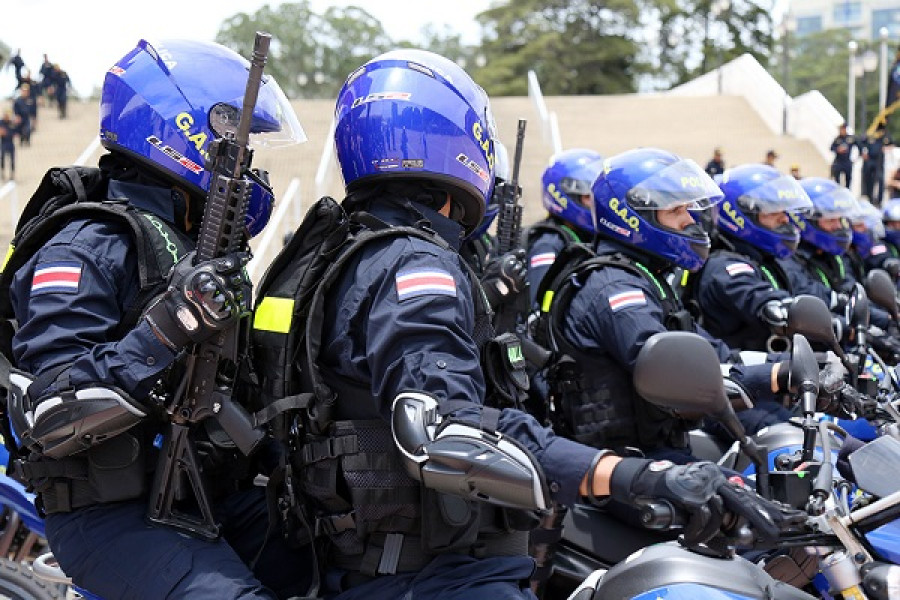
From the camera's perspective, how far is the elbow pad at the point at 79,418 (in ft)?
8.83

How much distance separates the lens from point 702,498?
222 centimetres

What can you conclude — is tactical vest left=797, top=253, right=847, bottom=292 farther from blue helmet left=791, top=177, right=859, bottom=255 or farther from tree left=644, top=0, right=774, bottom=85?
tree left=644, top=0, right=774, bottom=85

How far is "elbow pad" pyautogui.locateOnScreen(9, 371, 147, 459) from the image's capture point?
269 cm

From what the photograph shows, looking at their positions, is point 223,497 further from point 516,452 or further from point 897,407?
point 897,407

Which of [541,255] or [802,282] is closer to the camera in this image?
[802,282]

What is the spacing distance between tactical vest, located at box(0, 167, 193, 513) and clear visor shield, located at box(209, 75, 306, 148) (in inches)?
14.8

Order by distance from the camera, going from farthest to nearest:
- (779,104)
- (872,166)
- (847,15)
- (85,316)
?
(847,15)
(779,104)
(872,166)
(85,316)

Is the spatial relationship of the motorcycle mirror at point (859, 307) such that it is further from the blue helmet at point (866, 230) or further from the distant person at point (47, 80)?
the distant person at point (47, 80)

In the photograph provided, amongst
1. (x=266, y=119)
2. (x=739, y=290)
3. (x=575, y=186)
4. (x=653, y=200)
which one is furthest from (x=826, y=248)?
(x=266, y=119)

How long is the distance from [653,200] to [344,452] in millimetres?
2730

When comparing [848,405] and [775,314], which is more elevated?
[848,405]

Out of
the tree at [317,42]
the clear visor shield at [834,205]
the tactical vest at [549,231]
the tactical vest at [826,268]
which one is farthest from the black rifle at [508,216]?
the tree at [317,42]

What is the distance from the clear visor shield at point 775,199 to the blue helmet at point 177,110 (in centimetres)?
476

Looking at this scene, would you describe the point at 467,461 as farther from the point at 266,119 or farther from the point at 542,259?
the point at 542,259
